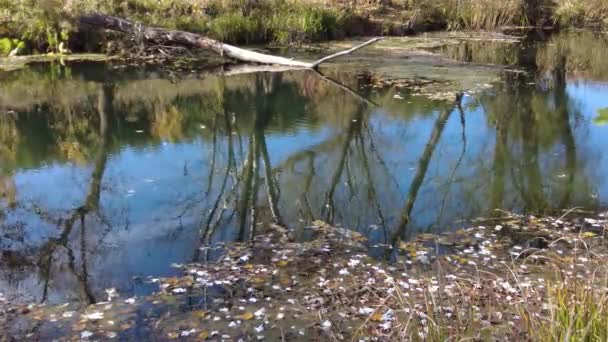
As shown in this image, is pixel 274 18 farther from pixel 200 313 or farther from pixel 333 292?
pixel 200 313

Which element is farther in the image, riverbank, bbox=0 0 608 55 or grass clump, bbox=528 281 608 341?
riverbank, bbox=0 0 608 55

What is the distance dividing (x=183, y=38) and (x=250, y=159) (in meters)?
9.35

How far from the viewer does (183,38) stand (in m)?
18.4

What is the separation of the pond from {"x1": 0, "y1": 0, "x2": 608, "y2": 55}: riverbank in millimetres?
1659

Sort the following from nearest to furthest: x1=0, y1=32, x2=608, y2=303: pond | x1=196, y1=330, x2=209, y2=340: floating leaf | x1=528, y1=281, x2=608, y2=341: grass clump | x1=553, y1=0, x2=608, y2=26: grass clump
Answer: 1. x1=528, y1=281, x2=608, y2=341: grass clump
2. x1=196, y1=330, x2=209, y2=340: floating leaf
3. x1=0, y1=32, x2=608, y2=303: pond
4. x1=553, y1=0, x2=608, y2=26: grass clump

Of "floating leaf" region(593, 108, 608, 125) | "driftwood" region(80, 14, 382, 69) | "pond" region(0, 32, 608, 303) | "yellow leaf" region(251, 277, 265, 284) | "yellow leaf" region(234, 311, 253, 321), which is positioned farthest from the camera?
"driftwood" region(80, 14, 382, 69)

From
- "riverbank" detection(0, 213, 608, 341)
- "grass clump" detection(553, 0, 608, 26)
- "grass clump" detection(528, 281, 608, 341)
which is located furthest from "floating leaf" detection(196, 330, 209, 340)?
"grass clump" detection(553, 0, 608, 26)

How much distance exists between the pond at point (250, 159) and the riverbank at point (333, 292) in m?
0.39

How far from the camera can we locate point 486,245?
665 cm

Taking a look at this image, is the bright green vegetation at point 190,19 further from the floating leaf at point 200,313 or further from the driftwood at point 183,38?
the floating leaf at point 200,313

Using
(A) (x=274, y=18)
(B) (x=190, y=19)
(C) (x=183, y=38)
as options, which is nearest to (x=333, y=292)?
(C) (x=183, y=38)

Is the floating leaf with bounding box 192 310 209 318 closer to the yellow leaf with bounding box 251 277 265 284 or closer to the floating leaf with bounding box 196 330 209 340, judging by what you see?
the floating leaf with bounding box 196 330 209 340

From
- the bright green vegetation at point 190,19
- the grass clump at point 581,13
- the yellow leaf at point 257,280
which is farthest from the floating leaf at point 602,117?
the grass clump at point 581,13

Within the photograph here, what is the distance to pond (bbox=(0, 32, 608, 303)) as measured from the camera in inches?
274
